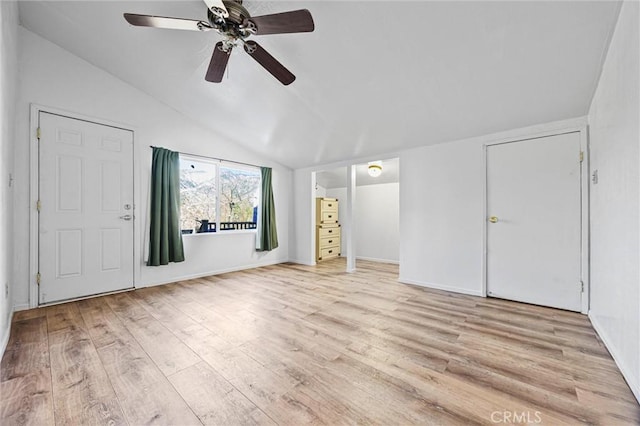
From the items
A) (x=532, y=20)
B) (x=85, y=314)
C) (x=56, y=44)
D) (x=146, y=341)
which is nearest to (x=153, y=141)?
(x=56, y=44)

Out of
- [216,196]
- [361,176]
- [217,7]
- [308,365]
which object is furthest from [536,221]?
[216,196]

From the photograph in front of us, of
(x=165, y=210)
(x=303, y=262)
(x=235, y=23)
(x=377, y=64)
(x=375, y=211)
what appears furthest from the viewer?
(x=375, y=211)

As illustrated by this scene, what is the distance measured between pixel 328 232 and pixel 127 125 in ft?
13.1

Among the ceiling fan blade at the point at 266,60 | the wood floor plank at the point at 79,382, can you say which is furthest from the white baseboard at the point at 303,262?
the ceiling fan blade at the point at 266,60

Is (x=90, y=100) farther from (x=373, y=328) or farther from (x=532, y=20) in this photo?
(x=532, y=20)

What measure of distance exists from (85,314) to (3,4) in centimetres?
261

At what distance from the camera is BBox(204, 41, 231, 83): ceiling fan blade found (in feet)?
6.39

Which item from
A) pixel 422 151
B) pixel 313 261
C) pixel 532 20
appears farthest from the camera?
pixel 313 261

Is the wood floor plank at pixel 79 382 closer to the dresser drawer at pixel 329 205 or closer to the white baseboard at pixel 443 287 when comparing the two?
the white baseboard at pixel 443 287

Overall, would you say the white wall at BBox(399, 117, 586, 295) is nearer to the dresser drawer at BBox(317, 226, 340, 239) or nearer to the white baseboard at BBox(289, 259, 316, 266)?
the white baseboard at BBox(289, 259, 316, 266)

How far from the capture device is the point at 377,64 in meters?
2.27

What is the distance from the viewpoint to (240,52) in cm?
247

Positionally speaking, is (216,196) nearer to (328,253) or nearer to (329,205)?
(329,205)
